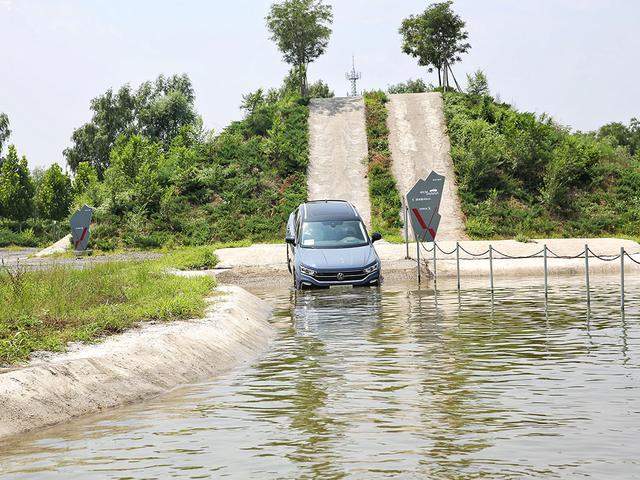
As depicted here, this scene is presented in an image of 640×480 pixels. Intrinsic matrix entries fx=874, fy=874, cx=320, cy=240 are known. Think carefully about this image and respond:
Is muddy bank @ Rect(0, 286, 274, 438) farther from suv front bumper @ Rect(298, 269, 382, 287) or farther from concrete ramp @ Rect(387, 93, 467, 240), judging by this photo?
concrete ramp @ Rect(387, 93, 467, 240)

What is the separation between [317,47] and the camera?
70188 millimetres

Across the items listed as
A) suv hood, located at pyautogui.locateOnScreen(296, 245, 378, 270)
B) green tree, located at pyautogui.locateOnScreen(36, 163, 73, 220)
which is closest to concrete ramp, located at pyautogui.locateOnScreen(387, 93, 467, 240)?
suv hood, located at pyautogui.locateOnScreen(296, 245, 378, 270)

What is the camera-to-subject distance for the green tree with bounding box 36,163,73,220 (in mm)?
65250

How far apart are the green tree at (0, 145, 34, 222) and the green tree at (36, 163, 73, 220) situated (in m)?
1.34

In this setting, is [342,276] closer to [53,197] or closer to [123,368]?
[123,368]

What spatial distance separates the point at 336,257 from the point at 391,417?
45.3 feet

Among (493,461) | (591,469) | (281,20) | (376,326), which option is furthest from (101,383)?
(281,20)

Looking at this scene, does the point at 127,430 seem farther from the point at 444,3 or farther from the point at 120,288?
the point at 444,3

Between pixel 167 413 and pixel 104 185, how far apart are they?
4348cm

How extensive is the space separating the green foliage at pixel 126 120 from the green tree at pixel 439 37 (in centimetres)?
2865

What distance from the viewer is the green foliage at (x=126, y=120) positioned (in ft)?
286

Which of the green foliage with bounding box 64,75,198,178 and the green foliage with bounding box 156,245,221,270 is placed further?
the green foliage with bounding box 64,75,198,178

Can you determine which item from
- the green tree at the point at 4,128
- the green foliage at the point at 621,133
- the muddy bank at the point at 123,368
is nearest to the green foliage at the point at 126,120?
the green tree at the point at 4,128

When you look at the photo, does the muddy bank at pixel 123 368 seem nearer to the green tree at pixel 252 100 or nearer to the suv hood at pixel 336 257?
the suv hood at pixel 336 257
